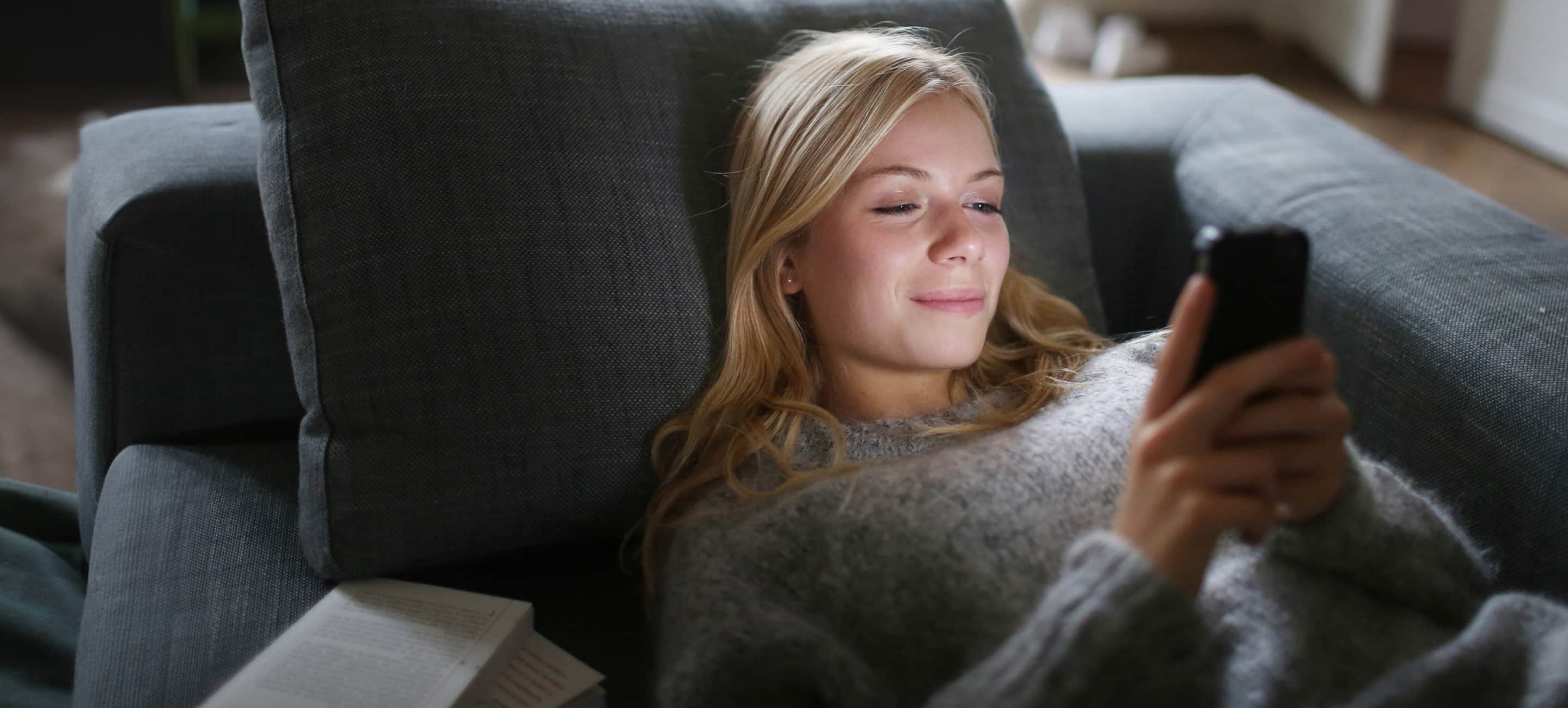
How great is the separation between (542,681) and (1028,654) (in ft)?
1.48

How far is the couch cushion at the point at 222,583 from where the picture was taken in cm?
104

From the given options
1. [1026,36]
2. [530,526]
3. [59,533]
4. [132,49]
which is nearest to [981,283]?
[530,526]

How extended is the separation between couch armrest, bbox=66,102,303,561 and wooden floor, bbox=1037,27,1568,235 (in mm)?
2392

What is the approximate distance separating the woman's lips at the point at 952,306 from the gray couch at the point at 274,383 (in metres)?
0.41

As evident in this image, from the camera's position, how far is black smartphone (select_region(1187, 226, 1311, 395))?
0.76 meters

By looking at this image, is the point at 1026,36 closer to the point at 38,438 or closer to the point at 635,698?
the point at 38,438

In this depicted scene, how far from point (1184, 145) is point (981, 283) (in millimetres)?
649

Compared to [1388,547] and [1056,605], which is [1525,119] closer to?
[1388,547]

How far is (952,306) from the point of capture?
1.13 metres

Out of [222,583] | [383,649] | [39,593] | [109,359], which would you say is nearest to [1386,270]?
[383,649]

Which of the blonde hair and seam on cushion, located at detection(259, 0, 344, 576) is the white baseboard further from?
seam on cushion, located at detection(259, 0, 344, 576)

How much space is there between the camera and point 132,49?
3.74 meters

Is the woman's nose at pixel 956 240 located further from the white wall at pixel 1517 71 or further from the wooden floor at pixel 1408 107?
the white wall at pixel 1517 71

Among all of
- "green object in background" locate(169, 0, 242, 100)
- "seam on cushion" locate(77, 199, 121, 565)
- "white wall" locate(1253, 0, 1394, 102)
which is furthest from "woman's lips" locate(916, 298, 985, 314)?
"white wall" locate(1253, 0, 1394, 102)
